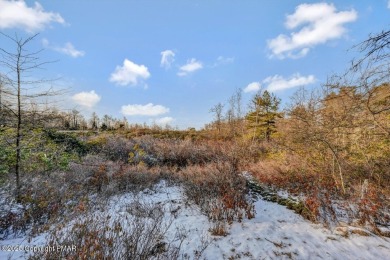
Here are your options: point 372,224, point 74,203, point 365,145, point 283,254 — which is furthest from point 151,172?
point 365,145

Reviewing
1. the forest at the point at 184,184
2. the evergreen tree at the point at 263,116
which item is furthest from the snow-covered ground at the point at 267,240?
the evergreen tree at the point at 263,116

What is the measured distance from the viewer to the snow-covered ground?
411cm

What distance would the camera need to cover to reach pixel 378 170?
313 inches

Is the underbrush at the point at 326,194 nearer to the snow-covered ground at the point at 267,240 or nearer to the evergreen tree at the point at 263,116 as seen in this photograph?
the snow-covered ground at the point at 267,240

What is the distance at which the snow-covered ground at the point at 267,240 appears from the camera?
411cm

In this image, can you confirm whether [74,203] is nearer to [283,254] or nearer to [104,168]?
[104,168]

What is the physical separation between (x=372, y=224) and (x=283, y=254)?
2543 millimetres

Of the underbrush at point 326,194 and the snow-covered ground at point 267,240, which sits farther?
the underbrush at point 326,194

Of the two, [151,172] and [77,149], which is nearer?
[151,172]

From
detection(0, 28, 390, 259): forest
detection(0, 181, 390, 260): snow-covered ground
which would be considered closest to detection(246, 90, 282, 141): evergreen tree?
detection(0, 28, 390, 259): forest

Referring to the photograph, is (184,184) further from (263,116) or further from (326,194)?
(263,116)

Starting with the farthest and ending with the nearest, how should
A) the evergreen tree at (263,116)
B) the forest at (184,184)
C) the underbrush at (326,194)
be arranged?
the evergreen tree at (263,116) < the underbrush at (326,194) < the forest at (184,184)

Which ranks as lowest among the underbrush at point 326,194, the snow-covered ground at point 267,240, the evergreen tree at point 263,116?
the snow-covered ground at point 267,240

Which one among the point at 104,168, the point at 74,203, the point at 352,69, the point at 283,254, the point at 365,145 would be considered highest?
the point at 352,69
